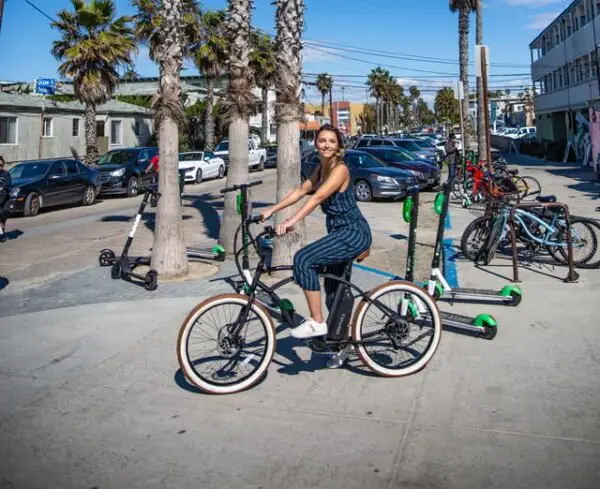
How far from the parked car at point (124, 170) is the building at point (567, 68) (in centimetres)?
2023

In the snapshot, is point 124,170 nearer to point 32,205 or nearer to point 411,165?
point 32,205

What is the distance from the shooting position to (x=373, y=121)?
4692 inches

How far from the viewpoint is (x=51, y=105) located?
33156 mm

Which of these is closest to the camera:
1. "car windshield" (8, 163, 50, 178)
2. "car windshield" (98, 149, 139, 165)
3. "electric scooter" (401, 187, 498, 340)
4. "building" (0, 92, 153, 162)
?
"electric scooter" (401, 187, 498, 340)

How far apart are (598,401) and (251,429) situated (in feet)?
7.79

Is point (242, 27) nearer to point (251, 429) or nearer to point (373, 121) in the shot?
point (251, 429)

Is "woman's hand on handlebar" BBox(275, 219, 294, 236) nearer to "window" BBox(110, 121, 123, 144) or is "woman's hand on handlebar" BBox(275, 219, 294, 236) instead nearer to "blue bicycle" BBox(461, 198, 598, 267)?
"blue bicycle" BBox(461, 198, 598, 267)

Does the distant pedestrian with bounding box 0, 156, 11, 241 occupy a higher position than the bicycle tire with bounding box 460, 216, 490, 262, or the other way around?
the distant pedestrian with bounding box 0, 156, 11, 241

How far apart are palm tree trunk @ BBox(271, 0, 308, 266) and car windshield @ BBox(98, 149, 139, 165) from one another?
16.3 meters

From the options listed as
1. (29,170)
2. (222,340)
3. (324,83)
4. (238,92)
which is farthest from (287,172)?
(324,83)

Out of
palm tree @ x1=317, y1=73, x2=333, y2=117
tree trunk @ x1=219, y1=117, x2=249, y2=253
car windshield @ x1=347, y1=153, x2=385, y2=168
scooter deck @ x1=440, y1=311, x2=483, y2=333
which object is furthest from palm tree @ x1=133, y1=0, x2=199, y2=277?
palm tree @ x1=317, y1=73, x2=333, y2=117

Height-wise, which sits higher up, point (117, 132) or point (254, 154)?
point (117, 132)

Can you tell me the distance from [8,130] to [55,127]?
3473mm

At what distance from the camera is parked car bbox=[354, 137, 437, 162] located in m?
28.6
